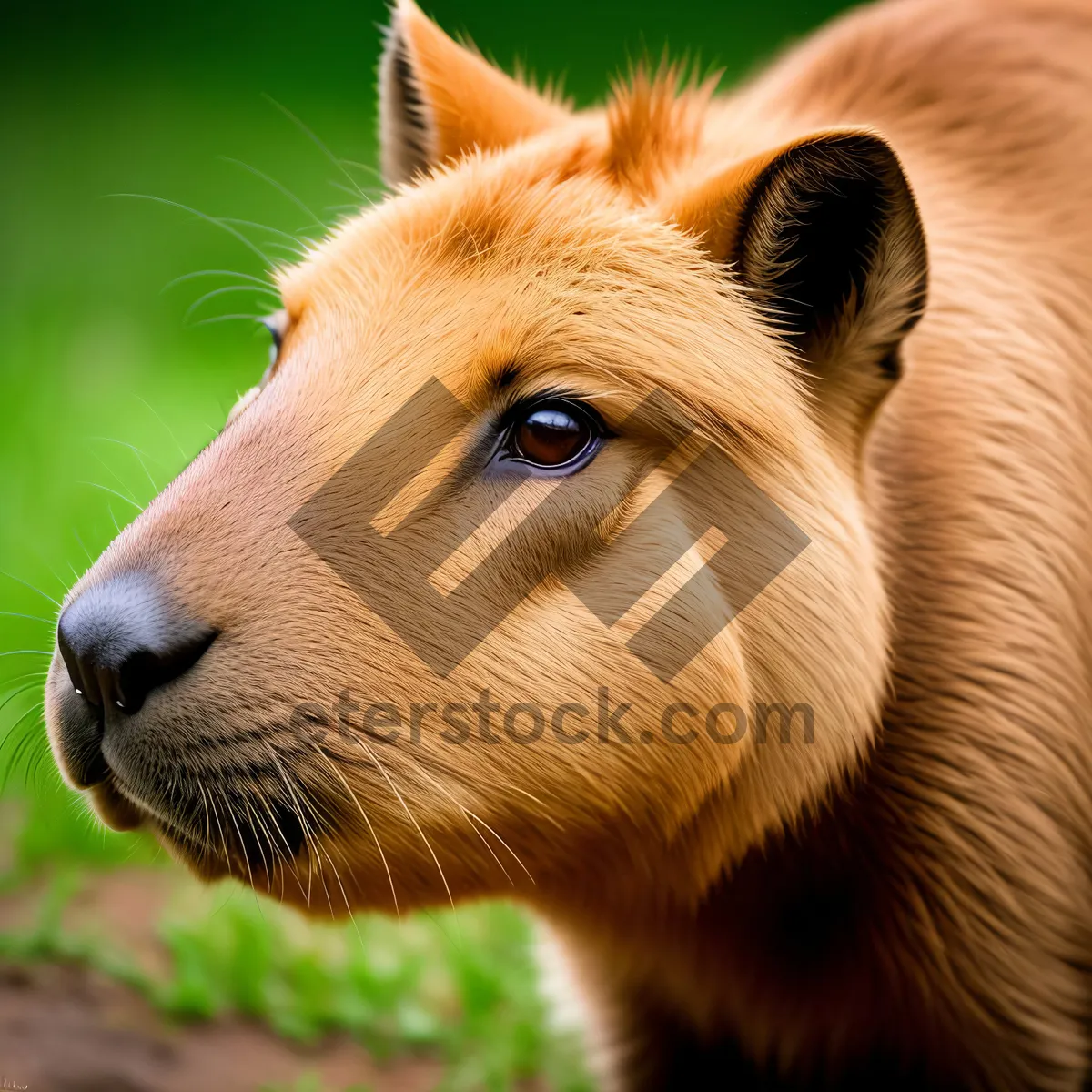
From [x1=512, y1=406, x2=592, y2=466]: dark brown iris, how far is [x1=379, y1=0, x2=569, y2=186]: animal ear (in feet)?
2.88

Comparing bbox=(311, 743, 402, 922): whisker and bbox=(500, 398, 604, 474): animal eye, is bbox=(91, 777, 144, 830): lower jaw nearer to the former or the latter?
bbox=(311, 743, 402, 922): whisker

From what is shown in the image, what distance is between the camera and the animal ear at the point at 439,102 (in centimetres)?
300

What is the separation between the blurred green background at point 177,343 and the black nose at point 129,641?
406 millimetres

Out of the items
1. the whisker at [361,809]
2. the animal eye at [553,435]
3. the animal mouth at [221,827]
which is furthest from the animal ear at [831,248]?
the animal mouth at [221,827]

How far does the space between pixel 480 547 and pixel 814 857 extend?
Answer: 38.5 inches

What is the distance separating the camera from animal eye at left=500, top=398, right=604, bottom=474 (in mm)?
2387

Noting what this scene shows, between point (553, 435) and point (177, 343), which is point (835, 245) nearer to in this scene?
point (553, 435)

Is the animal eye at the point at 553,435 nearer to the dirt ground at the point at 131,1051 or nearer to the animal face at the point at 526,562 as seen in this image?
the animal face at the point at 526,562

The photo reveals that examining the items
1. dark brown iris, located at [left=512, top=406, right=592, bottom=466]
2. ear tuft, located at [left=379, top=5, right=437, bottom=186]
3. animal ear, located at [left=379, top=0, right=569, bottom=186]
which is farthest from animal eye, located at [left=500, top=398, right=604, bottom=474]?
ear tuft, located at [left=379, top=5, right=437, bottom=186]

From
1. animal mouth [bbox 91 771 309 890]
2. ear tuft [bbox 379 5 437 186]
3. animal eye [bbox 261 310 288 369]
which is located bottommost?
animal mouth [bbox 91 771 309 890]

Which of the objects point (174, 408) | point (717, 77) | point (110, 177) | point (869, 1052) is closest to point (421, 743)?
point (869, 1052)

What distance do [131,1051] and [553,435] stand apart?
7.27 feet

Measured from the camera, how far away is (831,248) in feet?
8.23

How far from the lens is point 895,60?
3.25 m
